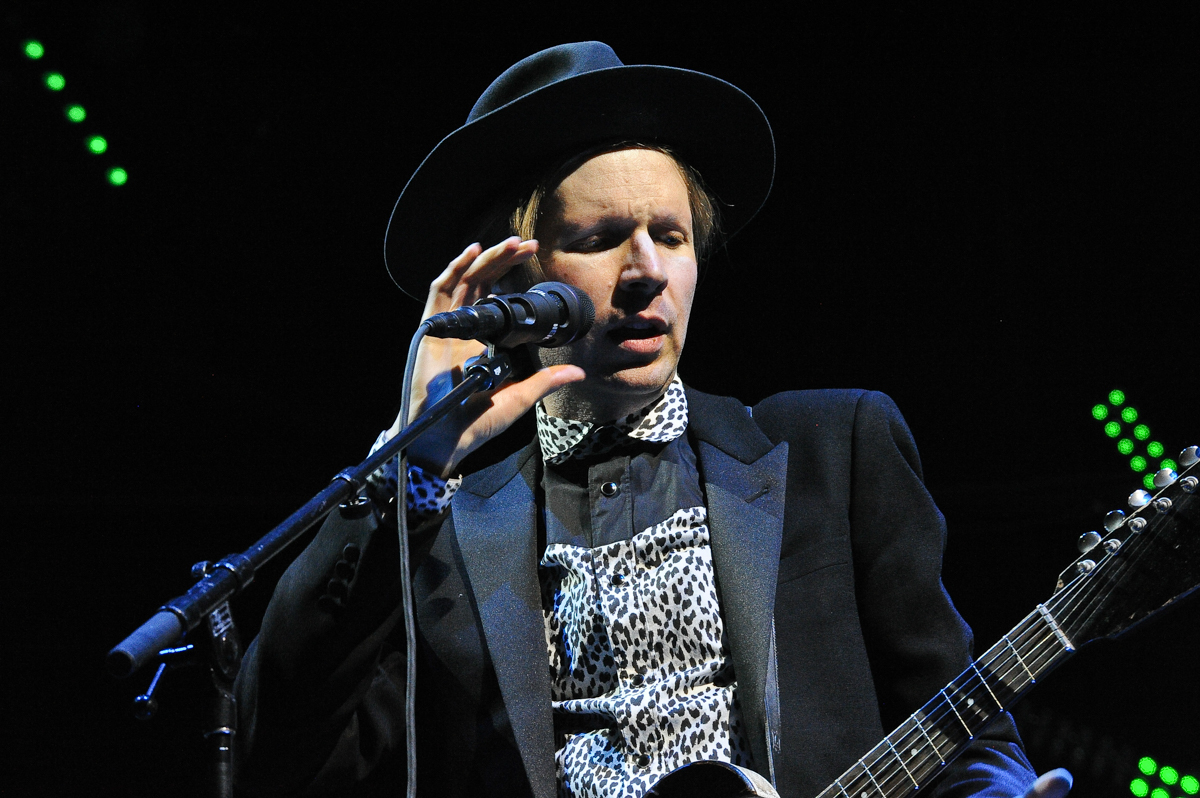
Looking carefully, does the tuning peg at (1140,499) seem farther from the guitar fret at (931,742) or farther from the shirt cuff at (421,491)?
the shirt cuff at (421,491)

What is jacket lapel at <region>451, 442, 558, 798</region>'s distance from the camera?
6.81 ft

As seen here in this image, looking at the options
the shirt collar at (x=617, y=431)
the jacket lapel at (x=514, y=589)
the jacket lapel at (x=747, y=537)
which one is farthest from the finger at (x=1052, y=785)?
the shirt collar at (x=617, y=431)

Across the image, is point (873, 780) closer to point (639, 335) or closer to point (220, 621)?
point (639, 335)

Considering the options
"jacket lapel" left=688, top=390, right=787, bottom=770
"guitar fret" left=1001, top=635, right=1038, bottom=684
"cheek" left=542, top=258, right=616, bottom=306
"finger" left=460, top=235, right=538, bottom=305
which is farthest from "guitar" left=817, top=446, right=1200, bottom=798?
"finger" left=460, top=235, right=538, bottom=305

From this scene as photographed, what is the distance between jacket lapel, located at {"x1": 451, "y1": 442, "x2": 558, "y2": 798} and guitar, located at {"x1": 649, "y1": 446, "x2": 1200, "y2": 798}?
565 millimetres

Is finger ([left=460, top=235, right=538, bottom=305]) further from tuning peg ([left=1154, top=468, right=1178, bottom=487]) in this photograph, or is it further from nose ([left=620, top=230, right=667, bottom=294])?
tuning peg ([left=1154, top=468, right=1178, bottom=487])

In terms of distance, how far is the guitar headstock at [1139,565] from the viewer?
1909mm

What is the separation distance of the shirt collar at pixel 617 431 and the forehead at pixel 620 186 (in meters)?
0.44

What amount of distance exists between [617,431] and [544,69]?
2.89ft

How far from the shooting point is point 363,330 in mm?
3596

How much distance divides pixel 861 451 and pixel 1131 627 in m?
0.62

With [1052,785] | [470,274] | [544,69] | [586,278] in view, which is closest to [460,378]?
[470,274]

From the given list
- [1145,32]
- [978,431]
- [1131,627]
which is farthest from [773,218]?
[1131,627]

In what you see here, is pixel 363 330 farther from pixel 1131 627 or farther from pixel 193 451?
pixel 1131 627
